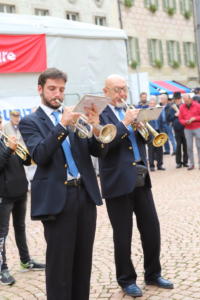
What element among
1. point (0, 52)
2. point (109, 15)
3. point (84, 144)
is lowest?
point (84, 144)

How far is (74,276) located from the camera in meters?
3.61

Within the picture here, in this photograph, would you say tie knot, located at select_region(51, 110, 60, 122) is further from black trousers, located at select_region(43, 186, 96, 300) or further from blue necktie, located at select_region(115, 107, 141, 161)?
blue necktie, located at select_region(115, 107, 141, 161)

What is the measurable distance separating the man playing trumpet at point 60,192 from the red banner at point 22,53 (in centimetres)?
670

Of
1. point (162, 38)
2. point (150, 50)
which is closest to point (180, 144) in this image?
point (150, 50)

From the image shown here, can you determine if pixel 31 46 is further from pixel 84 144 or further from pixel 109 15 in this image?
pixel 109 15

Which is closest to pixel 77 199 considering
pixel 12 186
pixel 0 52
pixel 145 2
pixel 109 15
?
pixel 12 186

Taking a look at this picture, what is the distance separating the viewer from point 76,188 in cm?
348

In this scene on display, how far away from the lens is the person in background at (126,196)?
455cm

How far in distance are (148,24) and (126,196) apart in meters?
32.2

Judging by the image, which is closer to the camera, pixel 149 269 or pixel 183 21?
pixel 149 269

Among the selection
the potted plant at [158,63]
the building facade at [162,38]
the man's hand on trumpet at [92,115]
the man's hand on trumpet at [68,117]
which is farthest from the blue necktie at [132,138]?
the potted plant at [158,63]

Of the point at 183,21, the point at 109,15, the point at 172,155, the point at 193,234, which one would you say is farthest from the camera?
the point at 183,21

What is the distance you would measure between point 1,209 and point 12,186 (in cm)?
27

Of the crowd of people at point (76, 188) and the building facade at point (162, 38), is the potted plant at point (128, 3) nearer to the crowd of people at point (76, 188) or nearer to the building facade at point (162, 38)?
the building facade at point (162, 38)
